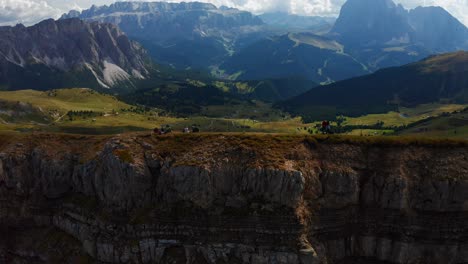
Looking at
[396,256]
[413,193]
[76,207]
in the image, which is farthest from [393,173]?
[76,207]

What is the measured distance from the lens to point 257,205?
81938mm

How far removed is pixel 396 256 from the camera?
263 feet

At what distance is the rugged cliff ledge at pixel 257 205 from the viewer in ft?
261

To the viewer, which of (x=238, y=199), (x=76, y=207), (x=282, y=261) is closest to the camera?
(x=282, y=261)

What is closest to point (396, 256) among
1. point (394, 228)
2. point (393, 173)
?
point (394, 228)

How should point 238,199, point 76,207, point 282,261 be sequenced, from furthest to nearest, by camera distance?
point 76,207 → point 238,199 → point 282,261

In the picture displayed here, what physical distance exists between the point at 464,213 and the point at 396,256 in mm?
16348

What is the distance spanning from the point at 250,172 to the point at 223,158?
764 cm

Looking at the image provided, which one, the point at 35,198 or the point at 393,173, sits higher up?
the point at 393,173

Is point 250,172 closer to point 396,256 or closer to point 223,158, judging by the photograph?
point 223,158

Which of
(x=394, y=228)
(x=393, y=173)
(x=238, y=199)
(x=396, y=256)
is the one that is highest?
(x=393, y=173)

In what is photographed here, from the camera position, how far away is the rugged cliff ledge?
261ft

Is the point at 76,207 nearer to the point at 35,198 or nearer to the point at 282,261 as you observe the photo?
the point at 35,198

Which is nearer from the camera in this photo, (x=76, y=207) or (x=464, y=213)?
(x=464, y=213)
